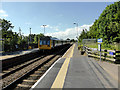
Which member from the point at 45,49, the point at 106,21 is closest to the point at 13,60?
the point at 45,49

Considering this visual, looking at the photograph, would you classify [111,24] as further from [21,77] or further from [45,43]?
[21,77]

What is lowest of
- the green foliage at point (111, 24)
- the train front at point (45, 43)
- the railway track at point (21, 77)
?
the railway track at point (21, 77)

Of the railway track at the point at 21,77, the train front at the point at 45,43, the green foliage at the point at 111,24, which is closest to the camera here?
the railway track at the point at 21,77

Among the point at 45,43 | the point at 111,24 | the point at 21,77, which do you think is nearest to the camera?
the point at 21,77

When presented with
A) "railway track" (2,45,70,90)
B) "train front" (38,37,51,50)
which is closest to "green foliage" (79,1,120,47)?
"train front" (38,37,51,50)

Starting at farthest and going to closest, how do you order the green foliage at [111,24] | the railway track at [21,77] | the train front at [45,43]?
the green foliage at [111,24], the train front at [45,43], the railway track at [21,77]

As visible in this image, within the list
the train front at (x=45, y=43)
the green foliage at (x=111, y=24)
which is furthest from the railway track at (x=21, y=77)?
the green foliage at (x=111, y=24)

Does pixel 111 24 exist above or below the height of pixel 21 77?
above

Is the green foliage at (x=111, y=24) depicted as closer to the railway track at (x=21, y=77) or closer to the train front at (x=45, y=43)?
the train front at (x=45, y=43)

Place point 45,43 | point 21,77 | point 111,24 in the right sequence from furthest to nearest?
point 111,24
point 45,43
point 21,77

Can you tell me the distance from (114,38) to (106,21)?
5300 millimetres

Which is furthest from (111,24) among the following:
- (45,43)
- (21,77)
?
(21,77)

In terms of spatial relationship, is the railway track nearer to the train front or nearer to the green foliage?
the train front

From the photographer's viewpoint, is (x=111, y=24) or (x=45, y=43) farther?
(x=111, y=24)
